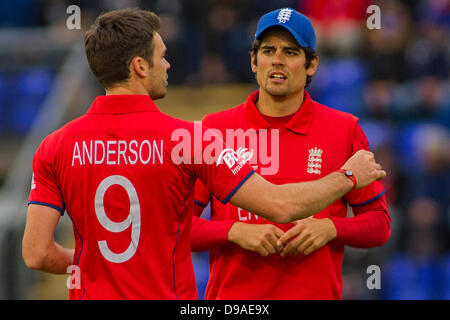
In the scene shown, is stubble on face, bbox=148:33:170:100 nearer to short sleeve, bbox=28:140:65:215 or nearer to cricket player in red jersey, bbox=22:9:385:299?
cricket player in red jersey, bbox=22:9:385:299

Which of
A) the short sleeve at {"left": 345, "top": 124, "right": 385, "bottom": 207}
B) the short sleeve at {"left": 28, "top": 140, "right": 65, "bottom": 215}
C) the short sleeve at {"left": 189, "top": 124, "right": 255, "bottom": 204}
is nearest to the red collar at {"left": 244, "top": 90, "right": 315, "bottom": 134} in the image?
the short sleeve at {"left": 345, "top": 124, "right": 385, "bottom": 207}

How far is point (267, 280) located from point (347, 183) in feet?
2.15

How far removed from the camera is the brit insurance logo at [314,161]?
4141 mm

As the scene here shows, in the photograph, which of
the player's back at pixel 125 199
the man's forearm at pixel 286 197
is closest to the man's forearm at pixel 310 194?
the man's forearm at pixel 286 197

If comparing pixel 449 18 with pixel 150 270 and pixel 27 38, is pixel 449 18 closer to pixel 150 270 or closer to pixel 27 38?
pixel 27 38

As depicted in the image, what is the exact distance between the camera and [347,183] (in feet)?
12.5

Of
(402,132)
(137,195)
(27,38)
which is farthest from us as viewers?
(27,38)

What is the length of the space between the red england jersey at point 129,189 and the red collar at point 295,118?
0.61 m

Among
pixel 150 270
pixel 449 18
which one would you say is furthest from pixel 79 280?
pixel 449 18

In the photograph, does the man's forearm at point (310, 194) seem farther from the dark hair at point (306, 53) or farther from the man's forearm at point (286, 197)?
the dark hair at point (306, 53)

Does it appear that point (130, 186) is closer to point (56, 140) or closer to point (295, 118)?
point (56, 140)

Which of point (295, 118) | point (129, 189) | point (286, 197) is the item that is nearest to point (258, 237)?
point (286, 197)

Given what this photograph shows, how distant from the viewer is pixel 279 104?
429 centimetres
